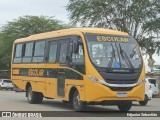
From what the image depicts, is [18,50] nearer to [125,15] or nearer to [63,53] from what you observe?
[63,53]

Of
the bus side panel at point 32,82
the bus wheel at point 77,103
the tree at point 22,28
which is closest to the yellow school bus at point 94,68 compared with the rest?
the bus wheel at point 77,103

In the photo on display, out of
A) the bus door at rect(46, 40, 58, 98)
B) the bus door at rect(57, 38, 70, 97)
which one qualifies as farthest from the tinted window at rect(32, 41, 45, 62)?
the bus door at rect(57, 38, 70, 97)

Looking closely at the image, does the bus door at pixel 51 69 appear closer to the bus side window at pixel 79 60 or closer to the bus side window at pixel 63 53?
the bus side window at pixel 63 53

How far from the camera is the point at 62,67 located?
755 inches

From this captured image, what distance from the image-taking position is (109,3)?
4594 centimetres

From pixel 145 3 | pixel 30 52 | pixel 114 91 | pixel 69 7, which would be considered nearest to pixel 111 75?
pixel 114 91

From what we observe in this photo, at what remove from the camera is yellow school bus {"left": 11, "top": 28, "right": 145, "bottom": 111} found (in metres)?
17.0

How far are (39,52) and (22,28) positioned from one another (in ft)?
142

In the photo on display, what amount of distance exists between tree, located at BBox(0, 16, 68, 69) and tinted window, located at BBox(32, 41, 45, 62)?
136 ft

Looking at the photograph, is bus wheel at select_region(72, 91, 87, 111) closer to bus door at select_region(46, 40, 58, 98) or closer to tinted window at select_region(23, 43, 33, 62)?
bus door at select_region(46, 40, 58, 98)

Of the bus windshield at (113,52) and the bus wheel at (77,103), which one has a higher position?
the bus windshield at (113,52)

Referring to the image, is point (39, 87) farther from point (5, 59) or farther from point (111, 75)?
point (5, 59)

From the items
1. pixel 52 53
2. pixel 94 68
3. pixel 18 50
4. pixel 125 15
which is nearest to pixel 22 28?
pixel 125 15

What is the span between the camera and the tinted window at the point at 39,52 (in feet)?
71.6
